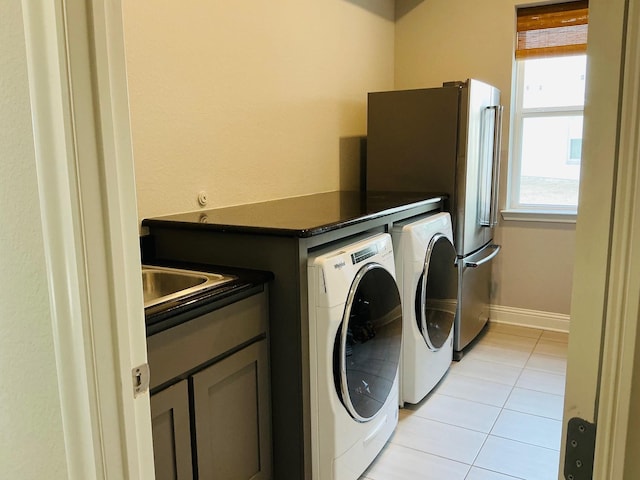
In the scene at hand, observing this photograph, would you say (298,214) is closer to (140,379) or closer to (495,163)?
(140,379)

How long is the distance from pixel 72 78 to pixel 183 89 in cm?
163

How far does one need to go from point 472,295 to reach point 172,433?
94.0 inches

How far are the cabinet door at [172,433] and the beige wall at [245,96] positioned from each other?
3.00ft

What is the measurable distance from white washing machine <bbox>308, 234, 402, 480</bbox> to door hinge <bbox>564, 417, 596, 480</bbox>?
1.21 metres

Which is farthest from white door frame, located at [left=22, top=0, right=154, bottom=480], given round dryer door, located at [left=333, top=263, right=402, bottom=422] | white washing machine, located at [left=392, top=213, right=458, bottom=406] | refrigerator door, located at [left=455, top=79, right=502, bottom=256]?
refrigerator door, located at [left=455, top=79, right=502, bottom=256]

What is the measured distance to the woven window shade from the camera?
3500mm

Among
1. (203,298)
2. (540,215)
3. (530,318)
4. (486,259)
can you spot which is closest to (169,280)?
(203,298)

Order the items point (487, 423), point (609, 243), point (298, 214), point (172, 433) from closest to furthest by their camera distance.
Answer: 1. point (609, 243)
2. point (172, 433)
3. point (298, 214)
4. point (487, 423)

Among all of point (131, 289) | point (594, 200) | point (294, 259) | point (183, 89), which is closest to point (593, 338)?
point (594, 200)

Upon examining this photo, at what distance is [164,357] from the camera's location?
1.42 meters

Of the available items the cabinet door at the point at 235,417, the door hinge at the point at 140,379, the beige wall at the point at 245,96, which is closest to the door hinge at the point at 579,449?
the door hinge at the point at 140,379

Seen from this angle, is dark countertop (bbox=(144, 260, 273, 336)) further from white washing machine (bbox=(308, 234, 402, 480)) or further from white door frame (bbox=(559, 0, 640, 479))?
white door frame (bbox=(559, 0, 640, 479))

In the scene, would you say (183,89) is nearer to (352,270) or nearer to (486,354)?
(352,270)

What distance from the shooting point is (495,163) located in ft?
11.4
